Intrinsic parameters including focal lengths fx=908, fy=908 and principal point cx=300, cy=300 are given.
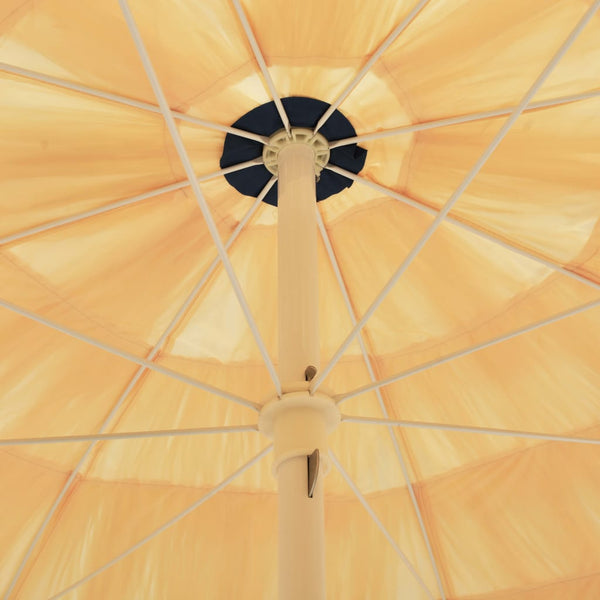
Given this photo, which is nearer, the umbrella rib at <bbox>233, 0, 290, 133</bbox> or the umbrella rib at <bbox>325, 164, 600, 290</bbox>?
the umbrella rib at <bbox>233, 0, 290, 133</bbox>

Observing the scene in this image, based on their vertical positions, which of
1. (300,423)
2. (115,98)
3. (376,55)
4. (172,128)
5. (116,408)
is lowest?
(300,423)

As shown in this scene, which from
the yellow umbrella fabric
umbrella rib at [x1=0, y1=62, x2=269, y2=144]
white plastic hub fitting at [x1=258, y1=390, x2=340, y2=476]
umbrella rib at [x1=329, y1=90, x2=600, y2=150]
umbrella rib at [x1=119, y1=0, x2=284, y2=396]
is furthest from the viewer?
umbrella rib at [x1=329, y1=90, x2=600, y2=150]

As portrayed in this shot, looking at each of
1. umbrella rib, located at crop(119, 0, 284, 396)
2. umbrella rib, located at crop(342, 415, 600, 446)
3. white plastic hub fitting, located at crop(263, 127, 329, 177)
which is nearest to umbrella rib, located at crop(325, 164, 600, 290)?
white plastic hub fitting, located at crop(263, 127, 329, 177)

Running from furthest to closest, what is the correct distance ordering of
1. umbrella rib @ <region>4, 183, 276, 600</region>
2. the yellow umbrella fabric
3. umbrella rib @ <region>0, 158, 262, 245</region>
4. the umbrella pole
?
1. umbrella rib @ <region>4, 183, 276, 600</region>
2. umbrella rib @ <region>0, 158, 262, 245</region>
3. the yellow umbrella fabric
4. the umbrella pole

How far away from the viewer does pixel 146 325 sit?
8.16 metres

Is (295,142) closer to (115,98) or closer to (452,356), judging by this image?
(115,98)

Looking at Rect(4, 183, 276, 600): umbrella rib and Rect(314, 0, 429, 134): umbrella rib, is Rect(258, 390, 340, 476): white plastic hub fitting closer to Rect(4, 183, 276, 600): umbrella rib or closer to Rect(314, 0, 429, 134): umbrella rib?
Rect(314, 0, 429, 134): umbrella rib

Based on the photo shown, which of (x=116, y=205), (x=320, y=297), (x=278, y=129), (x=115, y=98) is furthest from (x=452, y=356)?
(x=116, y=205)

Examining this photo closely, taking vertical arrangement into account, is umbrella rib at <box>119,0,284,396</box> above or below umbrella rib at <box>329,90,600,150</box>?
below

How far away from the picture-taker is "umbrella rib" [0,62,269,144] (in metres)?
6.05

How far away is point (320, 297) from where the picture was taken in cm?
834

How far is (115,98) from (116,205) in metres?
1.05

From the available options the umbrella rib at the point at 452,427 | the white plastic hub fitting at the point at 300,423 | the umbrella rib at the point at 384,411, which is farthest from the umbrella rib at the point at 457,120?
the white plastic hub fitting at the point at 300,423

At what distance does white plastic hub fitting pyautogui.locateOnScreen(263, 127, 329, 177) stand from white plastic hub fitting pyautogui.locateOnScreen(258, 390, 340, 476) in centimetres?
223
